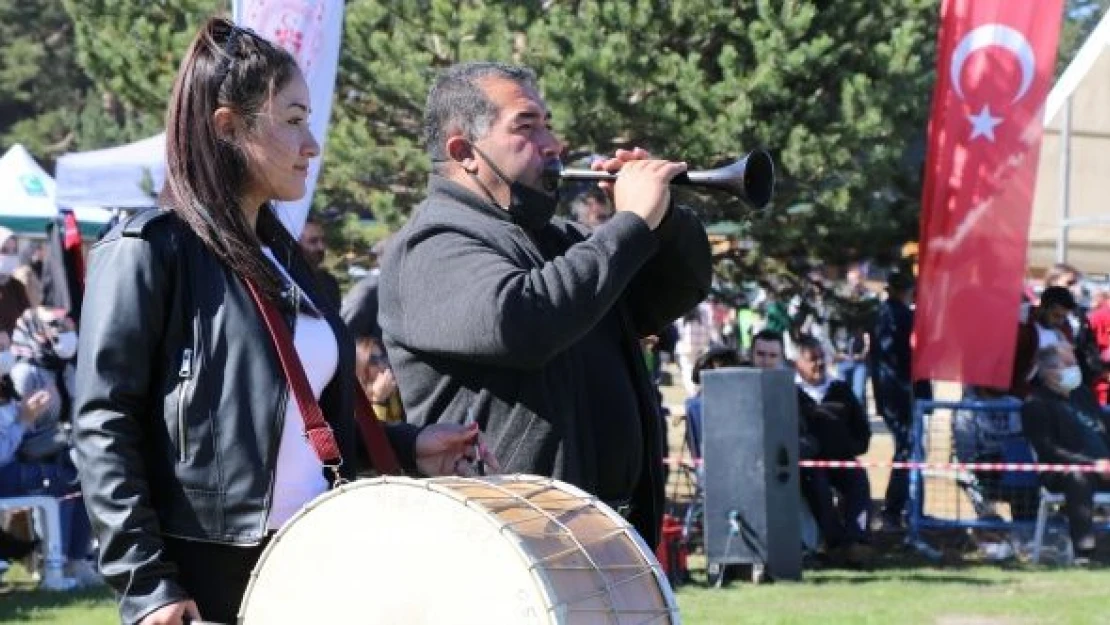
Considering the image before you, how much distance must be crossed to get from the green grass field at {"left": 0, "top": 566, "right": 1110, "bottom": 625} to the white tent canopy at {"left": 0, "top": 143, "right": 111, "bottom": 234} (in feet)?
32.1

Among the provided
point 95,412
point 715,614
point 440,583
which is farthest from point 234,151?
point 715,614

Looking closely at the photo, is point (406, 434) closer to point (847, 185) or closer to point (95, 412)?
point (95, 412)

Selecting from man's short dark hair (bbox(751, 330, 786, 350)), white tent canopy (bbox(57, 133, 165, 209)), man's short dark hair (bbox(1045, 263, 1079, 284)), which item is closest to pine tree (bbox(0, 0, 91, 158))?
white tent canopy (bbox(57, 133, 165, 209))

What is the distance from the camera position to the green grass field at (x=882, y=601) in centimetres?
974

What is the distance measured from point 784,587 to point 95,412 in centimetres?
→ 857

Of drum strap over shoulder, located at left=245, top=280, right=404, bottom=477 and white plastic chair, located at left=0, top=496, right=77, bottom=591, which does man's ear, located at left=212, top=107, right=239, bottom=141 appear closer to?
drum strap over shoulder, located at left=245, top=280, right=404, bottom=477

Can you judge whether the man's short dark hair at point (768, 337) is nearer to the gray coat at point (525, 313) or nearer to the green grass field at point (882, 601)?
the green grass field at point (882, 601)

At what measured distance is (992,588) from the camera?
11258 millimetres

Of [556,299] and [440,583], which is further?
[556,299]

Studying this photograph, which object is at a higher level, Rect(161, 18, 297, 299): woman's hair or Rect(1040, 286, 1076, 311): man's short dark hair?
Rect(161, 18, 297, 299): woman's hair

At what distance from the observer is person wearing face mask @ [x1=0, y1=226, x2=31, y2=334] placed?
11.9m

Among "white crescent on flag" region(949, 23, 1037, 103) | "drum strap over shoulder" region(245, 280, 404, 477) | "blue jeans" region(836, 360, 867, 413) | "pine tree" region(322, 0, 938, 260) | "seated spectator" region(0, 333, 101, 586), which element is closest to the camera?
"drum strap over shoulder" region(245, 280, 404, 477)

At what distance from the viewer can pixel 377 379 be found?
31.6 ft

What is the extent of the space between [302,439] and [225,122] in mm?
586
